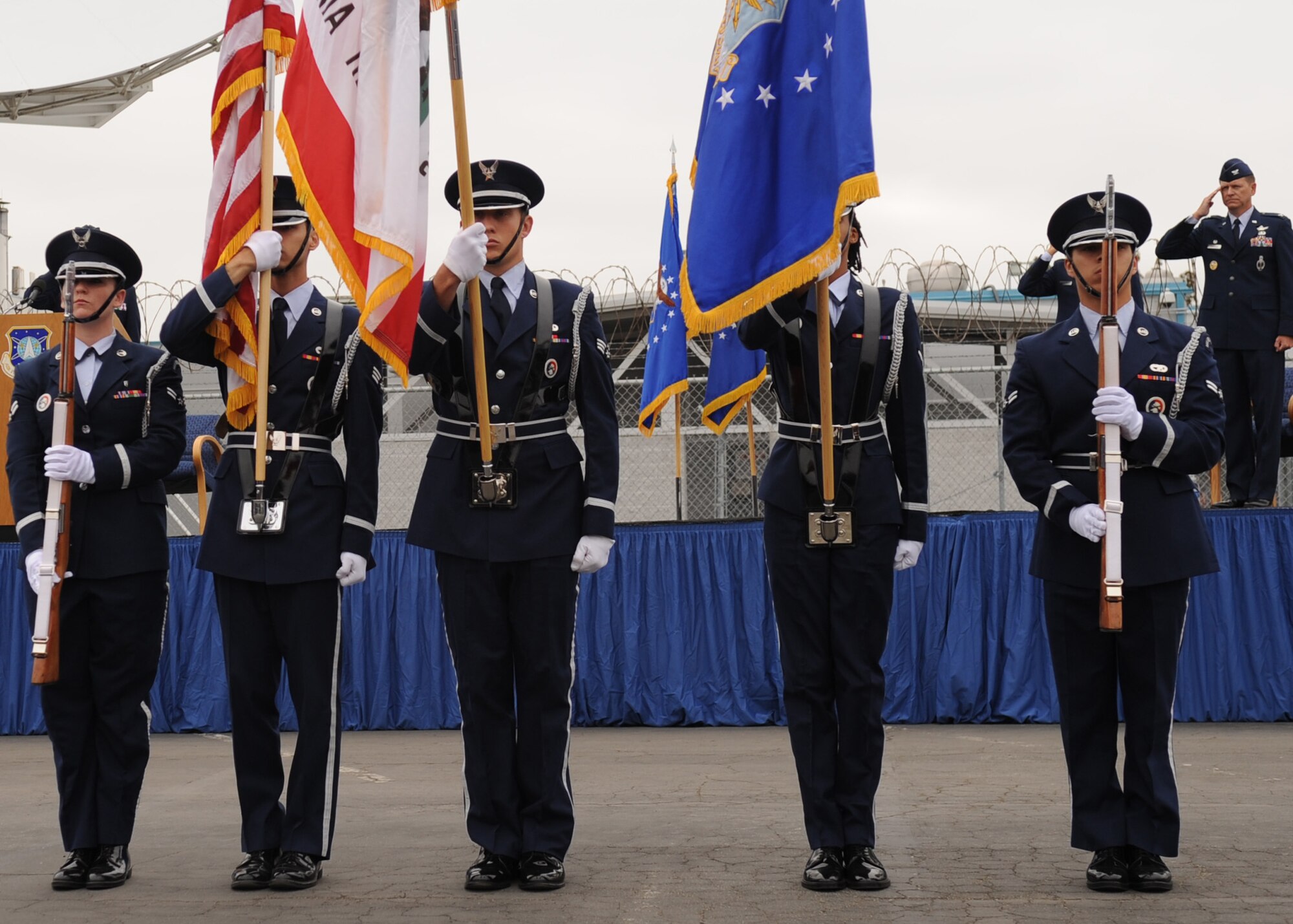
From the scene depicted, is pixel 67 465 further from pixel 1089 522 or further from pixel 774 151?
pixel 1089 522

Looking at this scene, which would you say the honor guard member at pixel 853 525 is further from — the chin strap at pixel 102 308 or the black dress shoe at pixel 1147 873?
the chin strap at pixel 102 308

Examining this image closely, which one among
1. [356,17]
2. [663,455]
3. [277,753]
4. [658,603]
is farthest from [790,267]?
[663,455]

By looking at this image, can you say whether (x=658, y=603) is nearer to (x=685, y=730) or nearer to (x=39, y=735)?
(x=685, y=730)

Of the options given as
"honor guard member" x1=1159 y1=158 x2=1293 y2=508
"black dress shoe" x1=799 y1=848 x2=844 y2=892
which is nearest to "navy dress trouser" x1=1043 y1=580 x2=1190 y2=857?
"black dress shoe" x1=799 y1=848 x2=844 y2=892

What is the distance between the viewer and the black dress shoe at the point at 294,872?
4.55 meters

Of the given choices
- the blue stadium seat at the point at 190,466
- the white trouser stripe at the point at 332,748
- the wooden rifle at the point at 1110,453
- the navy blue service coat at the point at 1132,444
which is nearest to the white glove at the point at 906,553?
the navy blue service coat at the point at 1132,444

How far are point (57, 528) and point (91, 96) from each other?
11.1 metres

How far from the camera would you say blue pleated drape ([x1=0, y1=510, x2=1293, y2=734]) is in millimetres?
9289

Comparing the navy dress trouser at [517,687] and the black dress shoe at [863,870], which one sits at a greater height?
the navy dress trouser at [517,687]

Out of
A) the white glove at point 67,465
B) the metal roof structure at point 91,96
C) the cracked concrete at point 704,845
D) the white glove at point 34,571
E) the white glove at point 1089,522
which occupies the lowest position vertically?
the cracked concrete at point 704,845

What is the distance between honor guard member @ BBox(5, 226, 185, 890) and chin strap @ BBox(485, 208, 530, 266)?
4.10 ft

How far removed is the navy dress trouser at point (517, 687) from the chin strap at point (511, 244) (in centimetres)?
97

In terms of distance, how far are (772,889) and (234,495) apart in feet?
6.91

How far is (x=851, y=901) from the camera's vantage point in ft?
13.9
